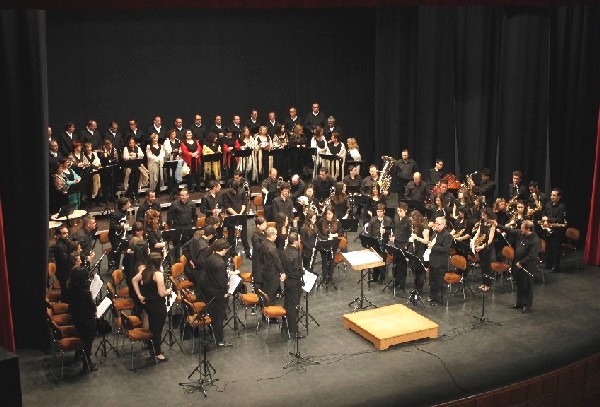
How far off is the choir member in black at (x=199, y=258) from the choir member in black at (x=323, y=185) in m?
5.20

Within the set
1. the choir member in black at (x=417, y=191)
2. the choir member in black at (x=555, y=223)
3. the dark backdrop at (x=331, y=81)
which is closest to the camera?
the dark backdrop at (x=331, y=81)

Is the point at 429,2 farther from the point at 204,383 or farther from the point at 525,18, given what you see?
the point at 204,383

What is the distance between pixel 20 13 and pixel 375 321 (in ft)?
23.1

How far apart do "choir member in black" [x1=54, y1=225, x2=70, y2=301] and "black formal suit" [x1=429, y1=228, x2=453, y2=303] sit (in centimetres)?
599

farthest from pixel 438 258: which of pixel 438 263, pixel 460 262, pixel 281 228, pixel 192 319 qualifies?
pixel 192 319

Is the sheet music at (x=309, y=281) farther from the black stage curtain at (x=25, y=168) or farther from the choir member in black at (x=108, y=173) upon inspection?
the choir member in black at (x=108, y=173)

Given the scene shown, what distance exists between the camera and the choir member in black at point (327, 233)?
15.0m

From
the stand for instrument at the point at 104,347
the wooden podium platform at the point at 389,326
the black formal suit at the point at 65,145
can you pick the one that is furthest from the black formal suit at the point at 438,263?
the black formal suit at the point at 65,145

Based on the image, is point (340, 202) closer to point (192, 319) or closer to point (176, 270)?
point (176, 270)

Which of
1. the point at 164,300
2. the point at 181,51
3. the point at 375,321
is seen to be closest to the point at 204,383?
the point at 164,300

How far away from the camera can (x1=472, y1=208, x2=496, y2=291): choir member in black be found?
14.6 m

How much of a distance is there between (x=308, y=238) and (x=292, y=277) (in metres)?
2.16

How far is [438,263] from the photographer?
13.9m

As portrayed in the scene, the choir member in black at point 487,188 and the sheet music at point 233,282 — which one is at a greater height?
the choir member in black at point 487,188
